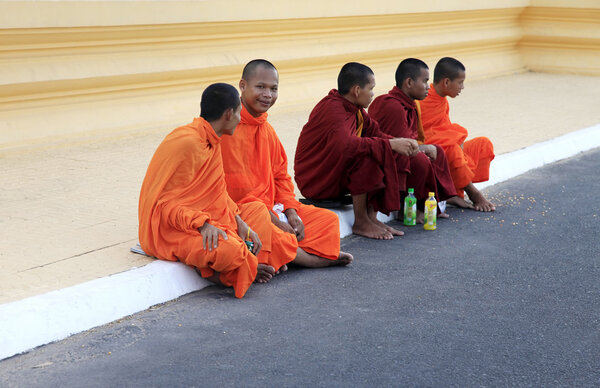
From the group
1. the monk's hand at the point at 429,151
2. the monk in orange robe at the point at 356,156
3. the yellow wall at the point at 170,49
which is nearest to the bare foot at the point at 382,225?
the monk in orange robe at the point at 356,156

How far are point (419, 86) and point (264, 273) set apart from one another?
7.15 ft

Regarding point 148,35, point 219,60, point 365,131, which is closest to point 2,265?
point 365,131

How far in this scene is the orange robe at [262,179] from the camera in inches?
188

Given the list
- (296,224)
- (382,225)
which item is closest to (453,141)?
(382,225)

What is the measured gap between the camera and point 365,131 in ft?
18.7

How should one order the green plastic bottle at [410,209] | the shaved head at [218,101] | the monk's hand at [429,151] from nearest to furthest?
the shaved head at [218,101], the green plastic bottle at [410,209], the monk's hand at [429,151]

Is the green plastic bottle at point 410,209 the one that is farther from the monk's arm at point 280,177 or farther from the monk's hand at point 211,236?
the monk's hand at point 211,236

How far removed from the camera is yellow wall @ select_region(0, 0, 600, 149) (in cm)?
692

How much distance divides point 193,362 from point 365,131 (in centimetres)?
269

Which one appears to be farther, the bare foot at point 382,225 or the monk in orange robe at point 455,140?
the monk in orange robe at point 455,140

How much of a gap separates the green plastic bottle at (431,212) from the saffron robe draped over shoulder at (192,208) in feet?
5.31

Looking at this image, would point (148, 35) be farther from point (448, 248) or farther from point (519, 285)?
point (519, 285)

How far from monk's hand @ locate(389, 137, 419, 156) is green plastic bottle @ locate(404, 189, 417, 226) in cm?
43

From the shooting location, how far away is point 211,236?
419 cm
